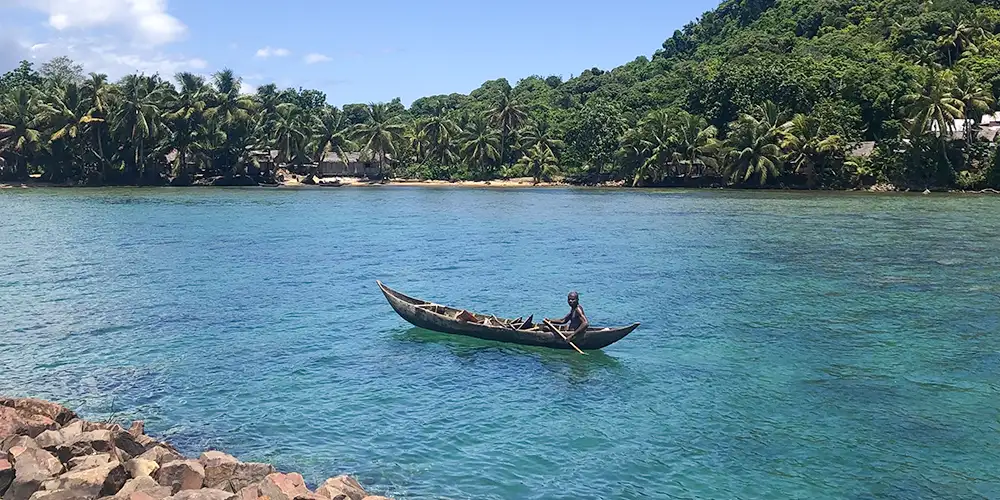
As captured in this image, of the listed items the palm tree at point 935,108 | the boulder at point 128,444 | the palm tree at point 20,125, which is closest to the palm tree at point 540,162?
the palm tree at point 935,108

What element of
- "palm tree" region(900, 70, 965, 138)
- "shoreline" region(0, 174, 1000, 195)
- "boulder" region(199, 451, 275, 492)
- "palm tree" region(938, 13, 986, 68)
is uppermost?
"palm tree" region(938, 13, 986, 68)

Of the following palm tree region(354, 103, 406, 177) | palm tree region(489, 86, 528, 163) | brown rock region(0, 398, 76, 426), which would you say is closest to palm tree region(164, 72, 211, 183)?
palm tree region(354, 103, 406, 177)

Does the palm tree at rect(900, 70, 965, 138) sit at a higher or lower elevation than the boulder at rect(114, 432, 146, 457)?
higher

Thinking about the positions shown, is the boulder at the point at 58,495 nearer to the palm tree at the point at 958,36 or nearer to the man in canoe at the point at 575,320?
the man in canoe at the point at 575,320

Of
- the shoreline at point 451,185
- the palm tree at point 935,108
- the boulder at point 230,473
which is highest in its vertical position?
the palm tree at point 935,108

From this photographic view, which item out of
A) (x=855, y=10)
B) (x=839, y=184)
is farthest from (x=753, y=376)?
(x=855, y=10)

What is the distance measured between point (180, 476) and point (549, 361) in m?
11.0

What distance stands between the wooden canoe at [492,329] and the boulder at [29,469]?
12.0 m

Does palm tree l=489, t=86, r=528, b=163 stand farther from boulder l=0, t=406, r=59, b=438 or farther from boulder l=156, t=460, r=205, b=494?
boulder l=156, t=460, r=205, b=494

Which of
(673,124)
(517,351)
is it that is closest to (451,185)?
(673,124)

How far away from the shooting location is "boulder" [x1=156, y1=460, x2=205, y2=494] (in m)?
10.3

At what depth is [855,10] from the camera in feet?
384

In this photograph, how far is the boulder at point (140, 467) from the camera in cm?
1052

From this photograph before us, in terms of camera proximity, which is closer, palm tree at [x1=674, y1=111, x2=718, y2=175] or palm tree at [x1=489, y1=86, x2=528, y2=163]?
palm tree at [x1=674, y1=111, x2=718, y2=175]
